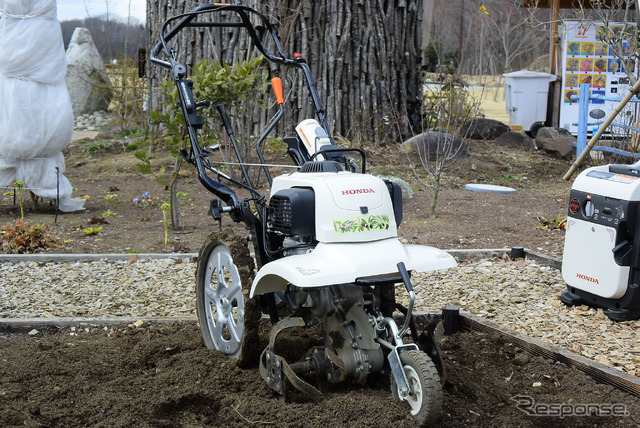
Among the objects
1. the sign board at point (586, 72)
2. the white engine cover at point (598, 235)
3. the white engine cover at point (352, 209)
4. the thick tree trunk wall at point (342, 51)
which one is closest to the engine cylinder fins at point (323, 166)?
the white engine cover at point (352, 209)

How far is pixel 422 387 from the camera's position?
2615 mm

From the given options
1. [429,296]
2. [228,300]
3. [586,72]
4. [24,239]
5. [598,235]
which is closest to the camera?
[228,300]

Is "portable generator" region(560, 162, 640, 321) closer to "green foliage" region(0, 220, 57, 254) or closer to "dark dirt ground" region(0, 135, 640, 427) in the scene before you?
"dark dirt ground" region(0, 135, 640, 427)

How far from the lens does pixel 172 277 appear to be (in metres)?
5.37

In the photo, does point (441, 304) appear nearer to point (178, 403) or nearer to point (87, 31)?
point (178, 403)

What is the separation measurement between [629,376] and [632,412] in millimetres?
276

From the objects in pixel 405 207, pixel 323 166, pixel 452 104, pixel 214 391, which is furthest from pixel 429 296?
pixel 452 104

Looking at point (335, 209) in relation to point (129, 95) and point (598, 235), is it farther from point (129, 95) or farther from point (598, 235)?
point (129, 95)

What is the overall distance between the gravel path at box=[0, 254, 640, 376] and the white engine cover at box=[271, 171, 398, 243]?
4.89 feet

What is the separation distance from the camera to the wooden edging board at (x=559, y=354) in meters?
3.28

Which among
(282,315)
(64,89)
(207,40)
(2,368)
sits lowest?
(2,368)

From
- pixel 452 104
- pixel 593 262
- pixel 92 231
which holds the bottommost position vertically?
pixel 92 231

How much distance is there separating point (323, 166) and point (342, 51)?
25.9 feet

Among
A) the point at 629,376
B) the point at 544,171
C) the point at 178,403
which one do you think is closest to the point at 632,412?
A: the point at 629,376
